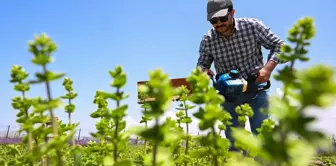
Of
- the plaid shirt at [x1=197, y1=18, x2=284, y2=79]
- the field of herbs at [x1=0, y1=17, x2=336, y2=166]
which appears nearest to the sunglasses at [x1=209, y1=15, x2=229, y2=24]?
the plaid shirt at [x1=197, y1=18, x2=284, y2=79]

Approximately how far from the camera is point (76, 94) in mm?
2314

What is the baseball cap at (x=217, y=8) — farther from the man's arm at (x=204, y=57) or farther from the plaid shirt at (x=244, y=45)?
the man's arm at (x=204, y=57)

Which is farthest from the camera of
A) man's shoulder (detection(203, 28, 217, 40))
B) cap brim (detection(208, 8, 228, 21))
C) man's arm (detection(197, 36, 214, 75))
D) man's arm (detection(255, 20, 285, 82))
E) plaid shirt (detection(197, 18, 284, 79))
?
man's arm (detection(197, 36, 214, 75))

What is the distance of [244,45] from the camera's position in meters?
6.18

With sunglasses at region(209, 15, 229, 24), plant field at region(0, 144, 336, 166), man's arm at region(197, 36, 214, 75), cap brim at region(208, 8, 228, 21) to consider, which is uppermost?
cap brim at region(208, 8, 228, 21)

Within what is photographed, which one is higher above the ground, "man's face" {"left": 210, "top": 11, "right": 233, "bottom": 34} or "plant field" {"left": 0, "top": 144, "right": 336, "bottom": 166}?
"man's face" {"left": 210, "top": 11, "right": 233, "bottom": 34}

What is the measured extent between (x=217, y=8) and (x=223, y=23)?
264 millimetres

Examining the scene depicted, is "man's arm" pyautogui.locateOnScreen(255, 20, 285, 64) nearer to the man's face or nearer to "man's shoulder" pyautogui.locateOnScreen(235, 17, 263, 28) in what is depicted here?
"man's shoulder" pyautogui.locateOnScreen(235, 17, 263, 28)

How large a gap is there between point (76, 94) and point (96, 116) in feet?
0.56

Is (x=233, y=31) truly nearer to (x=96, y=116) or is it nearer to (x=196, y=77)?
(x=96, y=116)

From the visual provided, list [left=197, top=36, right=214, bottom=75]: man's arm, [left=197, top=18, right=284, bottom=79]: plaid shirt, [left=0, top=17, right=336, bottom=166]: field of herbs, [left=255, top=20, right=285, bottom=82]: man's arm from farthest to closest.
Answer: [left=197, top=36, right=214, bottom=75]: man's arm
[left=197, top=18, right=284, bottom=79]: plaid shirt
[left=255, top=20, right=285, bottom=82]: man's arm
[left=0, top=17, right=336, bottom=166]: field of herbs

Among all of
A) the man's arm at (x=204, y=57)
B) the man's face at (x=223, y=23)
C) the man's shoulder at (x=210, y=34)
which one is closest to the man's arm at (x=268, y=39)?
the man's face at (x=223, y=23)

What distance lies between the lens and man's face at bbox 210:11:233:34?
19.4ft

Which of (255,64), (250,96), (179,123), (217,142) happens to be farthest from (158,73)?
(255,64)
